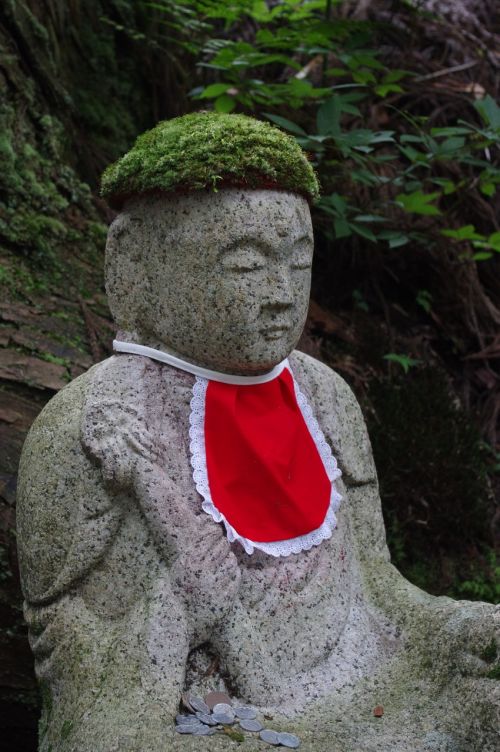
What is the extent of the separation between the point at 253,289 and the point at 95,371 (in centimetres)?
50

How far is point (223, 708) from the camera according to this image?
2145mm

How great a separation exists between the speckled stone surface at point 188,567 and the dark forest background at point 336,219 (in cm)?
99

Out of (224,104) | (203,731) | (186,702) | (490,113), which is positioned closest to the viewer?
(203,731)

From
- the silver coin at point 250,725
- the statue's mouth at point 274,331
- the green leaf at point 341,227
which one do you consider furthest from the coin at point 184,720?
the green leaf at point 341,227

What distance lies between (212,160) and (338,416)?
91 cm

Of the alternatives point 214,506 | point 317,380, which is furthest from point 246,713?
point 317,380

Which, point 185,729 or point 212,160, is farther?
Result: point 212,160

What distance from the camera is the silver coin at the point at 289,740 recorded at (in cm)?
201

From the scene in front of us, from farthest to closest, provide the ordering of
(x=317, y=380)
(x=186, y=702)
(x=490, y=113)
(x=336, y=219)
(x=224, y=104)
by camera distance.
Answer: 1. (x=336, y=219)
2. (x=224, y=104)
3. (x=490, y=113)
4. (x=317, y=380)
5. (x=186, y=702)

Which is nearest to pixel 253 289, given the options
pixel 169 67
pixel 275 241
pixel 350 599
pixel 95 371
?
pixel 275 241

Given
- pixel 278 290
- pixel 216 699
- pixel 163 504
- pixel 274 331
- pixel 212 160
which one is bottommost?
pixel 216 699

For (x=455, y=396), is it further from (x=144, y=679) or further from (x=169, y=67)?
(x=144, y=679)

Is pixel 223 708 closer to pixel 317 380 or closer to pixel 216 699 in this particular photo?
pixel 216 699

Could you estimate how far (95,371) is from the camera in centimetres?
242
